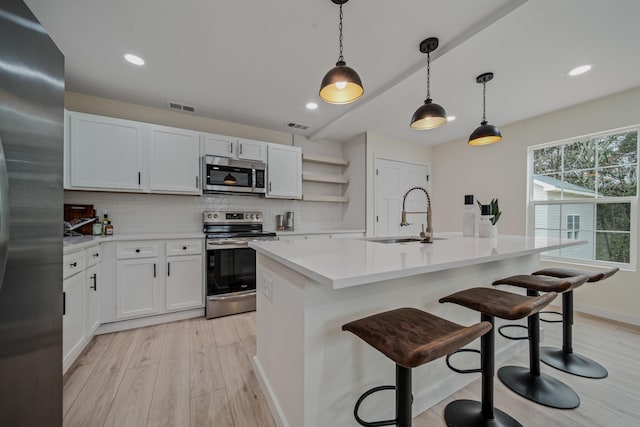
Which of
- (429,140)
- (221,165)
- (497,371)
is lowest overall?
(497,371)

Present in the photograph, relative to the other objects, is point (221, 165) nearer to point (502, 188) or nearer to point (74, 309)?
point (74, 309)

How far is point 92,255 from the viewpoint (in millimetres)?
2299

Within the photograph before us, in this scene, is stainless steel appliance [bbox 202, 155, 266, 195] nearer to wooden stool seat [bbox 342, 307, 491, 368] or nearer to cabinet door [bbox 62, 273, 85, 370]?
cabinet door [bbox 62, 273, 85, 370]

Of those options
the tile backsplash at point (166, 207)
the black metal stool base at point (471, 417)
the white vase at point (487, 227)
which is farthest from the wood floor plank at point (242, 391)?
the white vase at point (487, 227)

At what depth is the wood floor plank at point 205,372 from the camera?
1724 mm

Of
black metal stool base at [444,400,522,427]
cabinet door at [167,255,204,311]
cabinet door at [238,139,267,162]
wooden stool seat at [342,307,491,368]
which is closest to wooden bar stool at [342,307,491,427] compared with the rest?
wooden stool seat at [342,307,491,368]

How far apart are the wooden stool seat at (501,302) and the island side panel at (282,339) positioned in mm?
870

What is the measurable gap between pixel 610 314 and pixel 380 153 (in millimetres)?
3470

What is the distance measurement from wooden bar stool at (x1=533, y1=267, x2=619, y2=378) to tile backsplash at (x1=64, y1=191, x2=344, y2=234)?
10.7ft

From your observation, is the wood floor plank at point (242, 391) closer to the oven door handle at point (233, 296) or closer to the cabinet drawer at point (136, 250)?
the oven door handle at point (233, 296)

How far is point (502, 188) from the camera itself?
12.7 ft

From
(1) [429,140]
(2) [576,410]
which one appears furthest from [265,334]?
(1) [429,140]

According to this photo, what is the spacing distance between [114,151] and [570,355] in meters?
4.77

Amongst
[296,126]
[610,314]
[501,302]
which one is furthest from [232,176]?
[610,314]
